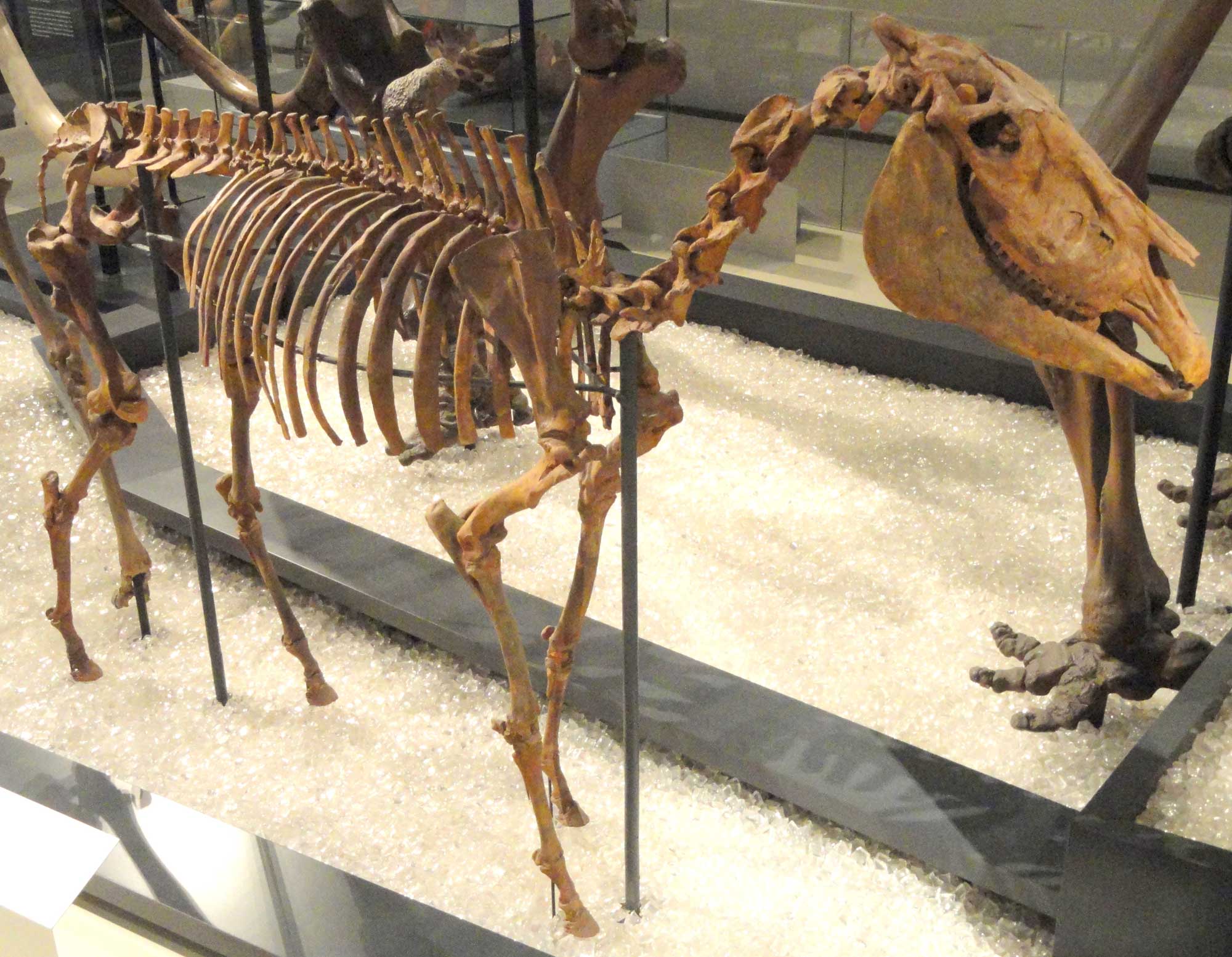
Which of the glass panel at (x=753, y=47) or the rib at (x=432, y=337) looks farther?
the glass panel at (x=753, y=47)

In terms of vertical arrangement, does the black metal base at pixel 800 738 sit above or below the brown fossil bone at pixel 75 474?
below

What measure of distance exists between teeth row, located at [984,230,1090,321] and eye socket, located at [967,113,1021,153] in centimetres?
11

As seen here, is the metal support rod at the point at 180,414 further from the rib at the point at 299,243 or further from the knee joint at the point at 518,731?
the knee joint at the point at 518,731

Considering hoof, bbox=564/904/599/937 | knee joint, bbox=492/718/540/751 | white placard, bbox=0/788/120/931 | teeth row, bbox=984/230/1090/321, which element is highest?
teeth row, bbox=984/230/1090/321

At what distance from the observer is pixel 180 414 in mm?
2627

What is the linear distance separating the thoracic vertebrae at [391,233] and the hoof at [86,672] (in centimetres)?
95

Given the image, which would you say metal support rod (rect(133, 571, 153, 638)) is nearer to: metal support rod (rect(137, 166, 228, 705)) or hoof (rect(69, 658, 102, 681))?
hoof (rect(69, 658, 102, 681))

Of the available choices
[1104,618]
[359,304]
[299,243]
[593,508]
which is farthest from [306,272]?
[1104,618]

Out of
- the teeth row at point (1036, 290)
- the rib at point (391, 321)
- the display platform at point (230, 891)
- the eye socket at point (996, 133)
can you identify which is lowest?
the display platform at point (230, 891)

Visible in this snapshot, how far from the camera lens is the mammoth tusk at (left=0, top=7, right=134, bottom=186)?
3.73m

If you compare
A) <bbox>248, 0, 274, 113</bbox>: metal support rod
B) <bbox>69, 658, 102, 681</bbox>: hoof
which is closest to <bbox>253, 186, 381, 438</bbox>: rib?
<bbox>69, 658, 102, 681</bbox>: hoof

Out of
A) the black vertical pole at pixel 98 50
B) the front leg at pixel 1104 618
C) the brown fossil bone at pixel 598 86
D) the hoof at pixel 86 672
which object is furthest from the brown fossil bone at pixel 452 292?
the black vertical pole at pixel 98 50

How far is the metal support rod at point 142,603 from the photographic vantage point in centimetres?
313

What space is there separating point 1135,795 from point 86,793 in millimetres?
1864
